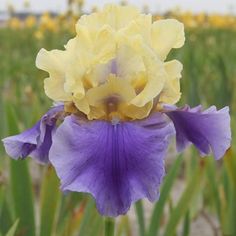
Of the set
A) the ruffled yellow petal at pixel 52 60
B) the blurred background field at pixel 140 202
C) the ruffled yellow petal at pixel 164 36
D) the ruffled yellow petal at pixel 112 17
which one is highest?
the ruffled yellow petal at pixel 112 17

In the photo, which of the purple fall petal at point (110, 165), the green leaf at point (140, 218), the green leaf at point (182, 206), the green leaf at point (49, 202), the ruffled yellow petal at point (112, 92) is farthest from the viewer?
the green leaf at point (140, 218)

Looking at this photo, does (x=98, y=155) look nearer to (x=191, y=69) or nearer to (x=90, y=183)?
(x=90, y=183)

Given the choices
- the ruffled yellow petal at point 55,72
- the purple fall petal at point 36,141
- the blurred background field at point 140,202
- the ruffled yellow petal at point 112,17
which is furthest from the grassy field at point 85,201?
the ruffled yellow petal at point 112,17

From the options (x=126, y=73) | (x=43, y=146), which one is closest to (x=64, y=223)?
(x=43, y=146)

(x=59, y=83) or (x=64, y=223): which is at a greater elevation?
(x=59, y=83)

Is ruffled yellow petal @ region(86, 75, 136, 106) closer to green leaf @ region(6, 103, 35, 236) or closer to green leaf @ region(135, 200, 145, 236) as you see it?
green leaf @ region(6, 103, 35, 236)

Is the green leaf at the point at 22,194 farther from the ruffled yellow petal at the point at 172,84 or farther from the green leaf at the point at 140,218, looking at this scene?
the ruffled yellow petal at the point at 172,84

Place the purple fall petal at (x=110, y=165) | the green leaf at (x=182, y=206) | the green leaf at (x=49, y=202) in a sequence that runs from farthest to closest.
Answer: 1. the green leaf at (x=182, y=206)
2. the green leaf at (x=49, y=202)
3. the purple fall petal at (x=110, y=165)
